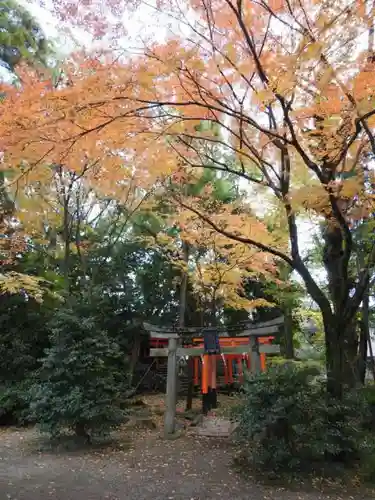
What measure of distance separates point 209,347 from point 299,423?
102 inches

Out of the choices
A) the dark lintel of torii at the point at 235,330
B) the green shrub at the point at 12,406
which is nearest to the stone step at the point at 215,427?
the dark lintel of torii at the point at 235,330

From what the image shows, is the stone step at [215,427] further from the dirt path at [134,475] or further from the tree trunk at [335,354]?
the tree trunk at [335,354]

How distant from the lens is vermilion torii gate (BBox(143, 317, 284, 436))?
6.55 meters

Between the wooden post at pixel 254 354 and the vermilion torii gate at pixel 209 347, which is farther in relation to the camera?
the vermilion torii gate at pixel 209 347

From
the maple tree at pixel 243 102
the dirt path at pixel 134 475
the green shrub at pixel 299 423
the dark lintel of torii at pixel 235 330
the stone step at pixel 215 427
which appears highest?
the maple tree at pixel 243 102

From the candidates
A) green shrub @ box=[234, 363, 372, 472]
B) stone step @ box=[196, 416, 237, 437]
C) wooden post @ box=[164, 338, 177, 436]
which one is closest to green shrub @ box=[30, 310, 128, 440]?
wooden post @ box=[164, 338, 177, 436]

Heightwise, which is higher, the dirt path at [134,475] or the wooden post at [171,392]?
the wooden post at [171,392]

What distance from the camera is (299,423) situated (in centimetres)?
433

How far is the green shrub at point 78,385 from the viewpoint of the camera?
601 cm

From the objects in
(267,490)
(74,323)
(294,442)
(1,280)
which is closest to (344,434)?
(294,442)

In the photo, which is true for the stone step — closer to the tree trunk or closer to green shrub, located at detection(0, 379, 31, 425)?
the tree trunk

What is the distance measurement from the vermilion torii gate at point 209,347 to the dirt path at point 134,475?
38.7 inches

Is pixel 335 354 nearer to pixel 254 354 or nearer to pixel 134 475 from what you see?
pixel 254 354

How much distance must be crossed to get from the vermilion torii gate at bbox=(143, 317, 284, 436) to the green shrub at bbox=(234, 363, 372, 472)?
1786mm
